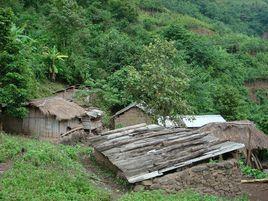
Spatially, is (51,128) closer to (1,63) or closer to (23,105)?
(23,105)

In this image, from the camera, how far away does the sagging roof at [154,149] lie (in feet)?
41.5

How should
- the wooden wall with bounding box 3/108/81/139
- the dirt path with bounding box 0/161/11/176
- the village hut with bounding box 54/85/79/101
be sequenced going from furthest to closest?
the village hut with bounding box 54/85/79/101, the wooden wall with bounding box 3/108/81/139, the dirt path with bounding box 0/161/11/176

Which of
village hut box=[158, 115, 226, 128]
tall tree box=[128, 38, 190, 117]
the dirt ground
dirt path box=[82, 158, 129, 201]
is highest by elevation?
tall tree box=[128, 38, 190, 117]

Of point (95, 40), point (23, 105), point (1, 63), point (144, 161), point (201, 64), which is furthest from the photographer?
point (201, 64)

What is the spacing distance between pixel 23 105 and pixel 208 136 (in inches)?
366

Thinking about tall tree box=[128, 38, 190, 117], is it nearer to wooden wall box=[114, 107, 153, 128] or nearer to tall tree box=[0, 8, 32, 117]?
wooden wall box=[114, 107, 153, 128]

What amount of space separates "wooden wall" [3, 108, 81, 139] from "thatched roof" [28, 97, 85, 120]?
0.37m

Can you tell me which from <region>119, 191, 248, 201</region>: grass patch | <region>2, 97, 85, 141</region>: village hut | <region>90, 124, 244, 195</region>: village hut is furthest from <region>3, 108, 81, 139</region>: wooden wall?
<region>119, 191, 248, 201</region>: grass patch

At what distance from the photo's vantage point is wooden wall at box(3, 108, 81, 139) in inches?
806

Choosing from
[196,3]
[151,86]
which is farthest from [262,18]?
[151,86]

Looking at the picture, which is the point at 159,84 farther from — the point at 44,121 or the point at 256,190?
the point at 256,190

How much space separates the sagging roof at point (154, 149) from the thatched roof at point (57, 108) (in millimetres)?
5091

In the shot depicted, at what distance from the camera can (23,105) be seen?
66.2ft

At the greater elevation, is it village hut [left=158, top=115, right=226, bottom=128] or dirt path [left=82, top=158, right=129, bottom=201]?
village hut [left=158, top=115, right=226, bottom=128]
